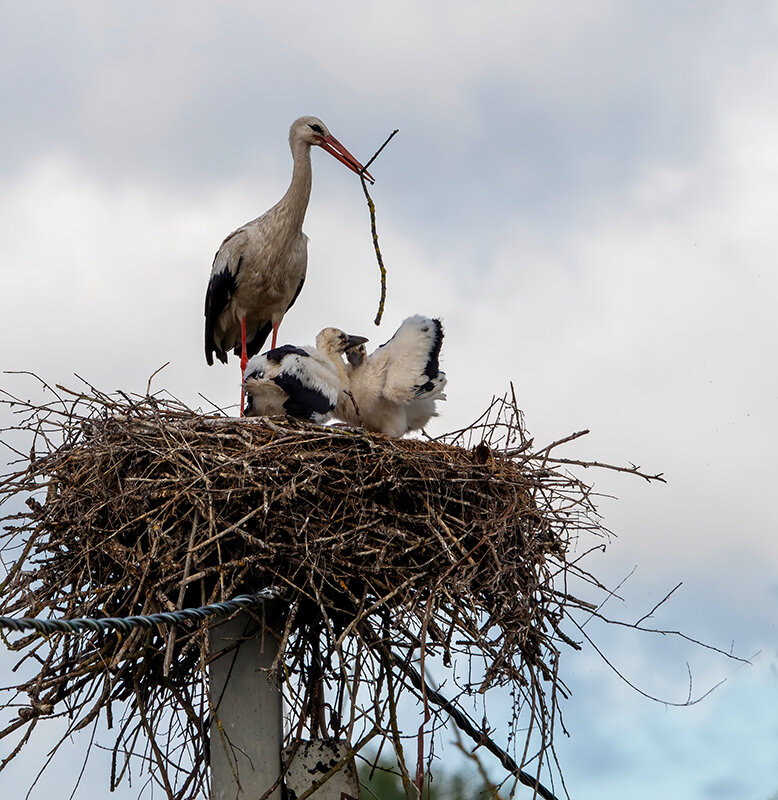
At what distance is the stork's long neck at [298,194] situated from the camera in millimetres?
7883

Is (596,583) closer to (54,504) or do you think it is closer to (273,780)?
(273,780)

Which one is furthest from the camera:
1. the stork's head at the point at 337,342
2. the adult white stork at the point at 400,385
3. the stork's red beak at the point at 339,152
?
the stork's red beak at the point at 339,152

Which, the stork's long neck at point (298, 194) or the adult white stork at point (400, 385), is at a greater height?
the stork's long neck at point (298, 194)

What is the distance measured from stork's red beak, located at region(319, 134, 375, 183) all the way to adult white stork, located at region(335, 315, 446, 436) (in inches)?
67.6

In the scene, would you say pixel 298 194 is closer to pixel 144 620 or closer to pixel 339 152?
pixel 339 152

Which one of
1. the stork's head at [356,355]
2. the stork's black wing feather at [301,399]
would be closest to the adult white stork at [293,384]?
the stork's black wing feather at [301,399]

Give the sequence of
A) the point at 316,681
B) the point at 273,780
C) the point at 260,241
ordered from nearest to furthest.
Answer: the point at 273,780
the point at 316,681
the point at 260,241

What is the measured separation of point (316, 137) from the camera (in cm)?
801

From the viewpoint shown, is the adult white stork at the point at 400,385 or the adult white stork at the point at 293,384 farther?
the adult white stork at the point at 400,385

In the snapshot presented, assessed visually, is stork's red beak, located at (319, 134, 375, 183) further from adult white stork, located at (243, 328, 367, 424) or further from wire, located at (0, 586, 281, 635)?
wire, located at (0, 586, 281, 635)

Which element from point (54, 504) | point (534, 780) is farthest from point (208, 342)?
point (534, 780)

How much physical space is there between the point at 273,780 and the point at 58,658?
1.02m

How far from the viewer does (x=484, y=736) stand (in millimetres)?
4938

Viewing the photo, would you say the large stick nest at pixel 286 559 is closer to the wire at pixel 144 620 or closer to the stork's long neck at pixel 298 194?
the wire at pixel 144 620
